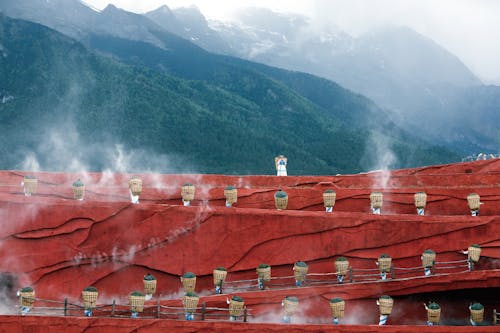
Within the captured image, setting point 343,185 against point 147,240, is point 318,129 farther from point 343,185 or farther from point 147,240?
point 147,240

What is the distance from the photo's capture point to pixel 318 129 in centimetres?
5562

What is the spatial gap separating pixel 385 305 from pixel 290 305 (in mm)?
1945

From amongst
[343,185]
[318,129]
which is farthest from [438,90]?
[343,185]

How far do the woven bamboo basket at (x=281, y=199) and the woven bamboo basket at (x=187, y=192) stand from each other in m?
1.95

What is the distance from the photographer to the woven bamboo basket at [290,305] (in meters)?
13.6

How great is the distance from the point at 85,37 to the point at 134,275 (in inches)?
2396

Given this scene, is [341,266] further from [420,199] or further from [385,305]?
[420,199]

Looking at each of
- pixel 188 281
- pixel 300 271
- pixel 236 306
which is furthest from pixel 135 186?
pixel 300 271

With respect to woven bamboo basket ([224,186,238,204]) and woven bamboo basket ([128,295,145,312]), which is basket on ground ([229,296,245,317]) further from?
woven bamboo basket ([224,186,238,204])

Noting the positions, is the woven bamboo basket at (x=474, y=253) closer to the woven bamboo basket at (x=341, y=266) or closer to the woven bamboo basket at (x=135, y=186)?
the woven bamboo basket at (x=341, y=266)

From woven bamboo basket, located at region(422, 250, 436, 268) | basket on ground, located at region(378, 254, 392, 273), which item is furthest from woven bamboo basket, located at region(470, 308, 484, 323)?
basket on ground, located at region(378, 254, 392, 273)

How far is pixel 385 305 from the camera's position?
13906 millimetres

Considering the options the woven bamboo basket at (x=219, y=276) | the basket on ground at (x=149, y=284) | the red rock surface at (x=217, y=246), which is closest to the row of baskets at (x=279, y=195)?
the red rock surface at (x=217, y=246)

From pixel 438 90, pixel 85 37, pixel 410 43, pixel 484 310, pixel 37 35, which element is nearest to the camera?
pixel 484 310
